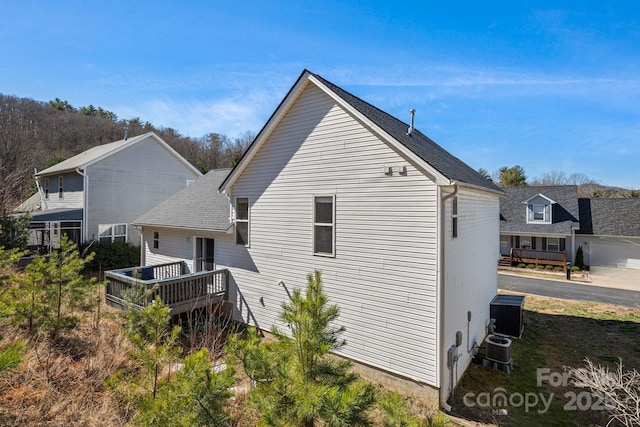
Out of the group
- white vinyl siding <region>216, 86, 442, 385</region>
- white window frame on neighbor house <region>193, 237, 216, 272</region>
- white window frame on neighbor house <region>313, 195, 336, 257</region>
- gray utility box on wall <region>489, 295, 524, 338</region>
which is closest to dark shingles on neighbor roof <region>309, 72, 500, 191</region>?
white vinyl siding <region>216, 86, 442, 385</region>

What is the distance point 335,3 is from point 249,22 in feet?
10.4

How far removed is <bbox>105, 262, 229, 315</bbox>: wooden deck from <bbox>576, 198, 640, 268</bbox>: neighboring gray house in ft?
94.5

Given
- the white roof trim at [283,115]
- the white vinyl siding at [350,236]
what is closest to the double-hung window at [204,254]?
the white vinyl siding at [350,236]

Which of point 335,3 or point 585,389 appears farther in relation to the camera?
point 335,3

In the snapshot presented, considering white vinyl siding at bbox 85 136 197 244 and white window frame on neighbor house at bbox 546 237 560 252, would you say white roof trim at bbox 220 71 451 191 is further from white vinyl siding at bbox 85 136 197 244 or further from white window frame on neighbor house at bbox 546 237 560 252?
white window frame on neighbor house at bbox 546 237 560 252

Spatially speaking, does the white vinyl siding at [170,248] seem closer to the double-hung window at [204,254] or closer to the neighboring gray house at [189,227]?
the neighboring gray house at [189,227]

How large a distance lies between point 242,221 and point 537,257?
84.2ft

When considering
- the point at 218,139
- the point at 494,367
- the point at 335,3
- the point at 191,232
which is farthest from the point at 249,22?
the point at 218,139

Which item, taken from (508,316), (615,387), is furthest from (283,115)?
(508,316)

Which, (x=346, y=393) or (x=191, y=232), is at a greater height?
(x=191, y=232)

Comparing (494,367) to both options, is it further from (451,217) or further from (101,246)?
(101,246)

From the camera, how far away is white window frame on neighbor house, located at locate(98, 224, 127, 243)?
19766 mm

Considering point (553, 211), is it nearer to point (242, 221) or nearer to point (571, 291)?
point (571, 291)

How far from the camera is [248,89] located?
12.7 m
